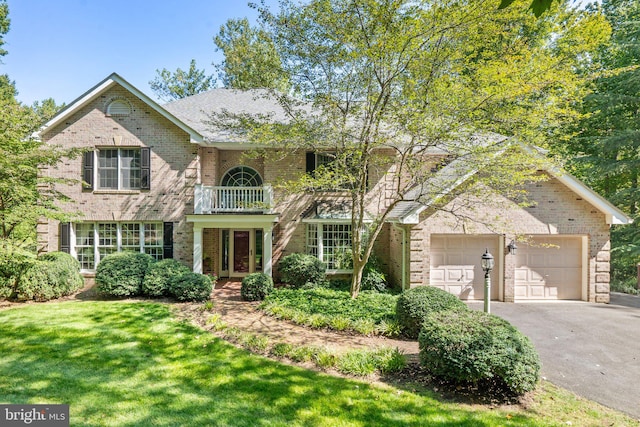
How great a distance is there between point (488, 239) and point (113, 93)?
50.0ft

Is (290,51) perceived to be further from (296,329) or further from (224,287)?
(224,287)

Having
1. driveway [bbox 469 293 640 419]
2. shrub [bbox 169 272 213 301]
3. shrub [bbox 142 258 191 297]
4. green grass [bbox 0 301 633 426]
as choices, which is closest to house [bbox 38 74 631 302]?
driveway [bbox 469 293 640 419]

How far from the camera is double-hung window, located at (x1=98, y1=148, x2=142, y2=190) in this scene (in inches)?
491

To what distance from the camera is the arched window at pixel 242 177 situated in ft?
45.1

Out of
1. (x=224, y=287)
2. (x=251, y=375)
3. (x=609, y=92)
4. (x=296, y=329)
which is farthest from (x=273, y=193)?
(x=609, y=92)

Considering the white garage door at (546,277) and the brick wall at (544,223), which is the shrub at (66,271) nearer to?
the brick wall at (544,223)

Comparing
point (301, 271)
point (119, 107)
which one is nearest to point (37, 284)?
point (119, 107)

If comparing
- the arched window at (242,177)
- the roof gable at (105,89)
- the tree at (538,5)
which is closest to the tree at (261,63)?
the roof gable at (105,89)

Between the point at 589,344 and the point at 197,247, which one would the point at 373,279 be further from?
the point at 197,247

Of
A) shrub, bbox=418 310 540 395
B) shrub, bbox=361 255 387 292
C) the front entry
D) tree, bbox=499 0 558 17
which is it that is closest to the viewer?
tree, bbox=499 0 558 17

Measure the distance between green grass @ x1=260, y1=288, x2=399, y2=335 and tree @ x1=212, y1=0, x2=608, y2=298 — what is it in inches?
128

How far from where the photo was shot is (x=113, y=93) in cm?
1233

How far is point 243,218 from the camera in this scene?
38.2 ft

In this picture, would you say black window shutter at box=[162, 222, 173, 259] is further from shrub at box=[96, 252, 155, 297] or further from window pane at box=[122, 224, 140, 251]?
shrub at box=[96, 252, 155, 297]
